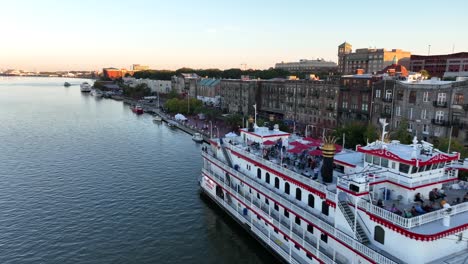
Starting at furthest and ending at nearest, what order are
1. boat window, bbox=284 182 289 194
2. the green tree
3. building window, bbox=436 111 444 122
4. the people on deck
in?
1. the green tree
2. building window, bbox=436 111 444 122
3. boat window, bbox=284 182 289 194
4. the people on deck

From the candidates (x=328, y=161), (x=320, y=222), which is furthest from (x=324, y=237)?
(x=328, y=161)

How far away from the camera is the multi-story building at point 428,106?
48531 mm

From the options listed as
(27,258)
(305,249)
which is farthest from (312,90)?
(27,258)

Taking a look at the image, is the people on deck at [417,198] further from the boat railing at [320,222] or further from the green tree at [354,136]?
the green tree at [354,136]

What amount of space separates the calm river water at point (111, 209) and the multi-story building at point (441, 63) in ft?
362

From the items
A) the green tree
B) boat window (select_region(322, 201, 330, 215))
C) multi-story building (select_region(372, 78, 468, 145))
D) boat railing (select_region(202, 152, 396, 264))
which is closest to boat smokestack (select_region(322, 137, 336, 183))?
boat window (select_region(322, 201, 330, 215))

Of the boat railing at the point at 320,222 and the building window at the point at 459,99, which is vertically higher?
the building window at the point at 459,99

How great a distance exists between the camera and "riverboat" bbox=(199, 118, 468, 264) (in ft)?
59.8

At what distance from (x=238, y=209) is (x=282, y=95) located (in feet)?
202

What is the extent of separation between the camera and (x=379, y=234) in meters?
19.5

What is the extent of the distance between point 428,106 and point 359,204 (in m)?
40.0

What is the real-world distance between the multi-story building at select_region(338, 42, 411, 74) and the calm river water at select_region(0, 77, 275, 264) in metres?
109

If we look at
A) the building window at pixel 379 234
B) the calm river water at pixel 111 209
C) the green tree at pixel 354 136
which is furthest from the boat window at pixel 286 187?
the green tree at pixel 354 136

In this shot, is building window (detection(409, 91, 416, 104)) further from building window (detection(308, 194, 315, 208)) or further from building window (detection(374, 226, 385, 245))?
building window (detection(374, 226, 385, 245))
